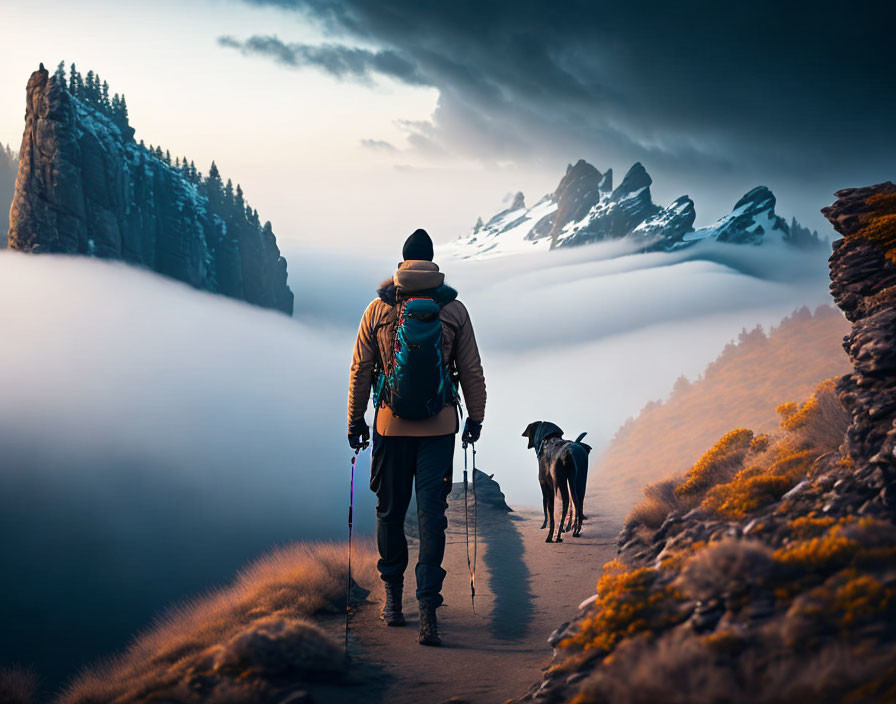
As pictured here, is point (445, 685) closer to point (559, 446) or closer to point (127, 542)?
point (559, 446)

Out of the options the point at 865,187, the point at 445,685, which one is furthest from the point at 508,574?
the point at 865,187

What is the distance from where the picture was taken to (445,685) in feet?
17.2

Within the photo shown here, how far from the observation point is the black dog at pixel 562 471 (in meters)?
11.2

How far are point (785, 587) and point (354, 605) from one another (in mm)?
5463

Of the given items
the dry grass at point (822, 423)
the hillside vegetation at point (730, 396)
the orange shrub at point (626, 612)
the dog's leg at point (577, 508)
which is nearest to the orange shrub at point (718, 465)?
the dry grass at point (822, 423)

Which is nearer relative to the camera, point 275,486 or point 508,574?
point 508,574

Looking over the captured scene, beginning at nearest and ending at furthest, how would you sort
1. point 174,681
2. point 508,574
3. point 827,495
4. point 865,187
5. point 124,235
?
1. point 174,681
2. point 827,495
3. point 865,187
4. point 508,574
5. point 124,235

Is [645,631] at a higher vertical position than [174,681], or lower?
higher

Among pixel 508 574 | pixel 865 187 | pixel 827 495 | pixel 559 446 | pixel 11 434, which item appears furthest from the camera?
pixel 11 434

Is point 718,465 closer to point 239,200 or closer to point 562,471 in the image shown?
point 562,471

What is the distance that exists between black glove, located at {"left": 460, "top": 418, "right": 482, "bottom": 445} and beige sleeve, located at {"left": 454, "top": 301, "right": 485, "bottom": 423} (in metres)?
0.20

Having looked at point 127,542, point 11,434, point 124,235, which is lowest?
point 127,542

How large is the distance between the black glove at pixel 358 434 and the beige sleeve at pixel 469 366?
116cm

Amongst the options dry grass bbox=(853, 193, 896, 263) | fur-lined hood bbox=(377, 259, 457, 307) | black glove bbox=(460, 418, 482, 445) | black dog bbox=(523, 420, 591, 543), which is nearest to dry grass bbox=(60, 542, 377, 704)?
black glove bbox=(460, 418, 482, 445)
